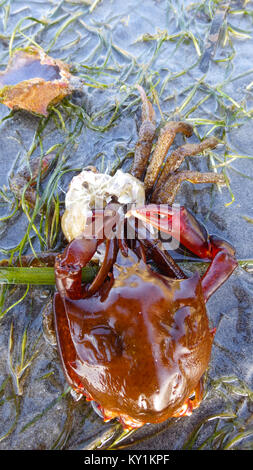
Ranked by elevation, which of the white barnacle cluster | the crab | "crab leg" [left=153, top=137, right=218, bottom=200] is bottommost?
the crab

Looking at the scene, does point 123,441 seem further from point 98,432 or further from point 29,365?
point 29,365

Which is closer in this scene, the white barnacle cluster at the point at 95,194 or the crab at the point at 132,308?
the crab at the point at 132,308

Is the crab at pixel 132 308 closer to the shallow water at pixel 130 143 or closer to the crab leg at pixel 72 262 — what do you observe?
the crab leg at pixel 72 262

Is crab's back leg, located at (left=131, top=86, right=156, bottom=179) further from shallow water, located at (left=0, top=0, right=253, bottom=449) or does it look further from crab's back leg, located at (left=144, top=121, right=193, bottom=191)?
shallow water, located at (left=0, top=0, right=253, bottom=449)

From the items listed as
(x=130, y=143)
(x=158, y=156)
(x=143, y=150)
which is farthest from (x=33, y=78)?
(x=158, y=156)

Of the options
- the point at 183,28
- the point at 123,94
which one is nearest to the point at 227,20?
the point at 183,28

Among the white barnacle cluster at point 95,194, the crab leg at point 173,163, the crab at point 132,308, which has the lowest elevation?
the crab at point 132,308

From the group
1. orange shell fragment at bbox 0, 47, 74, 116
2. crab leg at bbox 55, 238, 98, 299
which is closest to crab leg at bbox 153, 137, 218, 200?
crab leg at bbox 55, 238, 98, 299

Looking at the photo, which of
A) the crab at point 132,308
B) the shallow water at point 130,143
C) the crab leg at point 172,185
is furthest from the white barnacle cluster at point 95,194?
the shallow water at point 130,143
